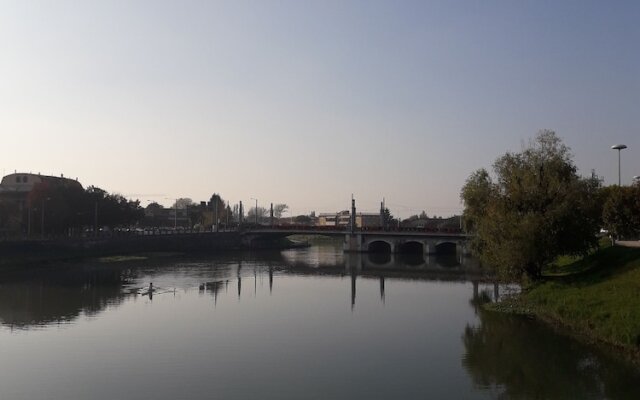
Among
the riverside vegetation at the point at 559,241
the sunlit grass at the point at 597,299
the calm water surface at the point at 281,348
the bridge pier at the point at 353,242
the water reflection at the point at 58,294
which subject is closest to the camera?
the calm water surface at the point at 281,348

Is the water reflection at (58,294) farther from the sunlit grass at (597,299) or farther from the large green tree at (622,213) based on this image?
the large green tree at (622,213)

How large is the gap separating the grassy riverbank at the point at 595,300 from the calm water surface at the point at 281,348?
119 centimetres

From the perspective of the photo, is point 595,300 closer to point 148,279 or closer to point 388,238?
point 148,279

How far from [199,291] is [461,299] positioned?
19703mm

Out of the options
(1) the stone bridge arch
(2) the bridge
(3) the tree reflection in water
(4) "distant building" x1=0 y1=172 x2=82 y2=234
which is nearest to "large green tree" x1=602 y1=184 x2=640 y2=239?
(3) the tree reflection in water

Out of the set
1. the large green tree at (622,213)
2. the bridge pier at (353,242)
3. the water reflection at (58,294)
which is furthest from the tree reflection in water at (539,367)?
the bridge pier at (353,242)

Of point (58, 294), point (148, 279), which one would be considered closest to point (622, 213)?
point (148, 279)

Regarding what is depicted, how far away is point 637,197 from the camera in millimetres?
42781

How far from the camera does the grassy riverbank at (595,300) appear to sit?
2428 centimetres

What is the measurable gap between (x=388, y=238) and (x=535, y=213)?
217 feet

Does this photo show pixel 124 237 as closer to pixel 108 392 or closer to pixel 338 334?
pixel 338 334

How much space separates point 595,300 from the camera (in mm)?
29469

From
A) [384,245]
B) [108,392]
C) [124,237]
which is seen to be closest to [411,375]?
[108,392]

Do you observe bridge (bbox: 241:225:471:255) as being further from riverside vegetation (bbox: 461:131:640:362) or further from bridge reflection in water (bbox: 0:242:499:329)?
riverside vegetation (bbox: 461:131:640:362)
